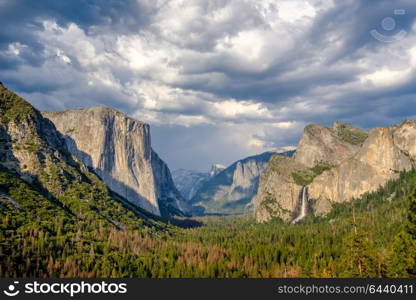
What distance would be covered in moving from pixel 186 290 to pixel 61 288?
44.0 feet

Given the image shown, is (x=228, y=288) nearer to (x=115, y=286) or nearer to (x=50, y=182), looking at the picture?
(x=115, y=286)

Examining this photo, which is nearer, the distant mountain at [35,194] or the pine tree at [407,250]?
the pine tree at [407,250]
